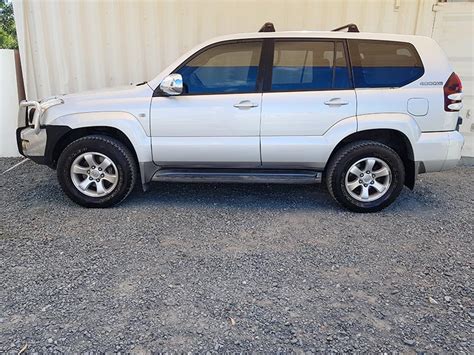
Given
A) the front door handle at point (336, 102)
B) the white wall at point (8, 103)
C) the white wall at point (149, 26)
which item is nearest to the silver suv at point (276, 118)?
the front door handle at point (336, 102)

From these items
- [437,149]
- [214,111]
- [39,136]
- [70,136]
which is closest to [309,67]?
[214,111]

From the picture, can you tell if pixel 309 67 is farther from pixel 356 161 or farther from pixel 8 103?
pixel 8 103

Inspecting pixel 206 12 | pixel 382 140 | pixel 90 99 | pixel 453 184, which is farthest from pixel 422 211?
pixel 206 12

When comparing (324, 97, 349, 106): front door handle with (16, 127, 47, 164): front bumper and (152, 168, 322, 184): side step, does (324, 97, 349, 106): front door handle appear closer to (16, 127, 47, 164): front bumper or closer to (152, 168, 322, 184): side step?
(152, 168, 322, 184): side step

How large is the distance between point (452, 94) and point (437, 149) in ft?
1.89

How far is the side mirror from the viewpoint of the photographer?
3754 mm

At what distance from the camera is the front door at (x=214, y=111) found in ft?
12.6

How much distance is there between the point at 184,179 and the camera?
→ 4.02 metres

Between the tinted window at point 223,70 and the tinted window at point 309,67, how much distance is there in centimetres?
24

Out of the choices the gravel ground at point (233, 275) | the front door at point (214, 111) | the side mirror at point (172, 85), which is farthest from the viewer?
the front door at point (214, 111)

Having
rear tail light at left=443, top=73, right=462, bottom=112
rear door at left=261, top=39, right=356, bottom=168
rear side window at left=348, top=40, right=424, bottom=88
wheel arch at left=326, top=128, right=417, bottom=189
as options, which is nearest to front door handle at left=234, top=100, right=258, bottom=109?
rear door at left=261, top=39, right=356, bottom=168

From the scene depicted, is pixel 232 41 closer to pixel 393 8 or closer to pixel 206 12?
pixel 206 12

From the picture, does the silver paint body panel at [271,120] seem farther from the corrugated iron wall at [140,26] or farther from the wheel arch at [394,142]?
the corrugated iron wall at [140,26]

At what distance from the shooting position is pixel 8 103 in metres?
5.91
